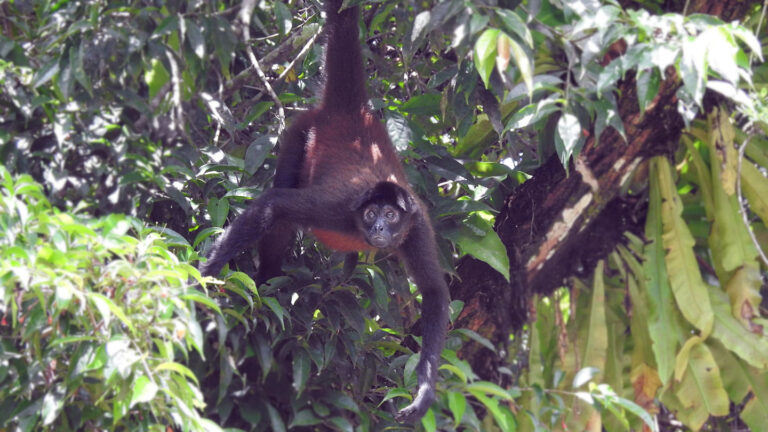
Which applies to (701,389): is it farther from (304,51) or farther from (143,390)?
(143,390)

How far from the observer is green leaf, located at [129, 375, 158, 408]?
206 centimetres

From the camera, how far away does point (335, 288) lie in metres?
3.42

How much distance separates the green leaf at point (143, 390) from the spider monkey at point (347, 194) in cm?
141

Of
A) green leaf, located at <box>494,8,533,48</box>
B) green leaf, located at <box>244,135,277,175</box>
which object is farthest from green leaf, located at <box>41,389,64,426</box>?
green leaf, located at <box>494,8,533,48</box>

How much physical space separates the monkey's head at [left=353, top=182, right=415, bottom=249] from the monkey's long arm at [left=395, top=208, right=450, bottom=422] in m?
0.10

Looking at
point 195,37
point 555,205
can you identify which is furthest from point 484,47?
point 555,205

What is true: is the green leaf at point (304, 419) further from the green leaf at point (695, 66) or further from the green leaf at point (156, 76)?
the green leaf at point (695, 66)

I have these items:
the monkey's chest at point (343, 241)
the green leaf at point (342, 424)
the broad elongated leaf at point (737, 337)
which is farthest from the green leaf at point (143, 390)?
the broad elongated leaf at point (737, 337)

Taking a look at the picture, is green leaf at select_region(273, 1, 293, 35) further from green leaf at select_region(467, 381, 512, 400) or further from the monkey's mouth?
green leaf at select_region(467, 381, 512, 400)

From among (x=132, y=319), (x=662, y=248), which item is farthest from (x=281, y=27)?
(x=662, y=248)

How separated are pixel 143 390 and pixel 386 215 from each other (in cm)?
192

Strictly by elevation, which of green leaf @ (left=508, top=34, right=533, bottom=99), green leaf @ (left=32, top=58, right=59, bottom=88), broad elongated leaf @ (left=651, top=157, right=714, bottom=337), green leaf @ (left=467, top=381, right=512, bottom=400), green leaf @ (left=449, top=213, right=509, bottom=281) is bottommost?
broad elongated leaf @ (left=651, top=157, right=714, bottom=337)

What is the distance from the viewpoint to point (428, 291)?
392 cm

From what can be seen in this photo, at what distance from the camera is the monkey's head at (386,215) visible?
3.84 m
